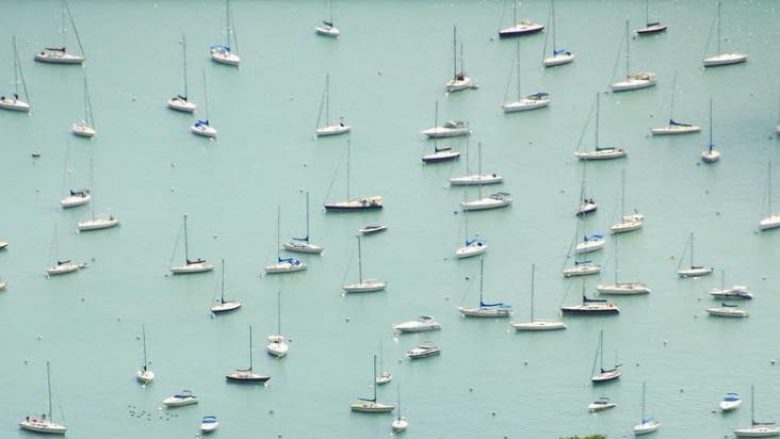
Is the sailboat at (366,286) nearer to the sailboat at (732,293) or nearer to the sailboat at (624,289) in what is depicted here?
the sailboat at (624,289)

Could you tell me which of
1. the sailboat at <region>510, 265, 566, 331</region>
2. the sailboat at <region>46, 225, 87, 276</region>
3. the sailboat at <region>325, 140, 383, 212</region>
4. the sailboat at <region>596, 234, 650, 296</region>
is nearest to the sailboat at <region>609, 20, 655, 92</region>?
the sailboat at <region>325, 140, 383, 212</region>

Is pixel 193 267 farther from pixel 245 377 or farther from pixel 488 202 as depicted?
pixel 488 202

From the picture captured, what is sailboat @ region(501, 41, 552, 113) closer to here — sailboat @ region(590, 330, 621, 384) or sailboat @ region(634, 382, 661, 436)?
sailboat @ region(590, 330, 621, 384)

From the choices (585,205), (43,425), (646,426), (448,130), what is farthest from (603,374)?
(43,425)

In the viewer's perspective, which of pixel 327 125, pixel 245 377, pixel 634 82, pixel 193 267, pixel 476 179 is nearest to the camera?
pixel 245 377

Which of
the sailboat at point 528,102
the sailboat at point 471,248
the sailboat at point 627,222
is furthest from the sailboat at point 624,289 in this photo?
the sailboat at point 528,102

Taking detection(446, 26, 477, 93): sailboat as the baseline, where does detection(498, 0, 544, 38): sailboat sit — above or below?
above
